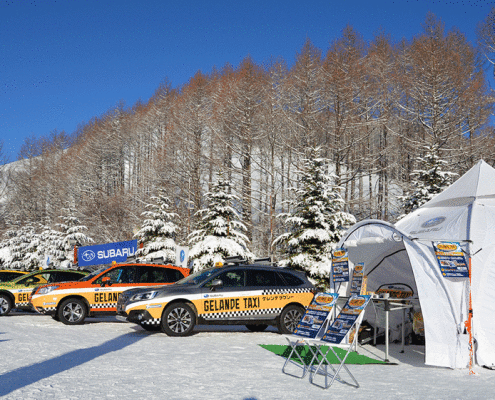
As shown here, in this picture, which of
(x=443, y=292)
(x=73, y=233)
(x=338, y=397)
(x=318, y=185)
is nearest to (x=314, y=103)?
(x=318, y=185)

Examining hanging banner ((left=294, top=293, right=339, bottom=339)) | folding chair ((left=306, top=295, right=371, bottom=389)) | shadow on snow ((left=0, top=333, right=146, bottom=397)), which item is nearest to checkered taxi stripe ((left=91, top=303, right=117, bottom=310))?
shadow on snow ((left=0, top=333, right=146, bottom=397))

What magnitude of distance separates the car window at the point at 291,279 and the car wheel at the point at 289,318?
0.54 metres

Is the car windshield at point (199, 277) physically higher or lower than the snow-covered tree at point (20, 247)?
lower

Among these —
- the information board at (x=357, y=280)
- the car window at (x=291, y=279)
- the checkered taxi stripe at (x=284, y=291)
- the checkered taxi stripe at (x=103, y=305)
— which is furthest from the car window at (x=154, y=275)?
the information board at (x=357, y=280)

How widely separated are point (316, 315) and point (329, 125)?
24.9m

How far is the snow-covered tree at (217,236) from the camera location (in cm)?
2131

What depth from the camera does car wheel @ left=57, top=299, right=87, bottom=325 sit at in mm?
13719

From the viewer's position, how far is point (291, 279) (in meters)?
12.6

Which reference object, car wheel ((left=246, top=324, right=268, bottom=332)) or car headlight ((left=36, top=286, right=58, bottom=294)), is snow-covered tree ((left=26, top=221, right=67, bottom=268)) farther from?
car wheel ((left=246, top=324, right=268, bottom=332))

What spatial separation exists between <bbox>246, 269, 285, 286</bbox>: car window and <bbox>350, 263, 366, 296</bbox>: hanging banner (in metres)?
2.41

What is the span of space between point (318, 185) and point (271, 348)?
30.3 ft

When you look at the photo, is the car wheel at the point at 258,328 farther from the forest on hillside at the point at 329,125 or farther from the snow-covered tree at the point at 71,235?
the snow-covered tree at the point at 71,235

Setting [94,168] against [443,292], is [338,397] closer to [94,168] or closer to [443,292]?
[443,292]

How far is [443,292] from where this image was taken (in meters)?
8.34
